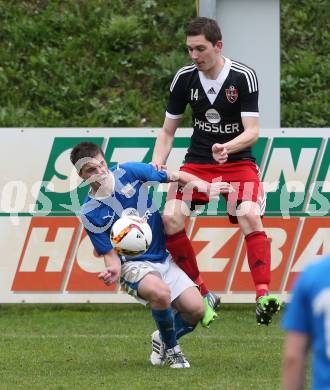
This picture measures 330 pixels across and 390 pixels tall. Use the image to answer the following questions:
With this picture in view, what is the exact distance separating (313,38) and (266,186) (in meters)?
4.91

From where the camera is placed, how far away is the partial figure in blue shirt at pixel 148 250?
7.51 meters

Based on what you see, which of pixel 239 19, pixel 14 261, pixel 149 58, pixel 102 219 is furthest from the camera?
pixel 149 58

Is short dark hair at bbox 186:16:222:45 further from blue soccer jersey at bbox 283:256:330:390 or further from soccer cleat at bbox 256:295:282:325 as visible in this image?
blue soccer jersey at bbox 283:256:330:390

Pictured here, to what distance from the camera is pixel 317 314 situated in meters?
3.52

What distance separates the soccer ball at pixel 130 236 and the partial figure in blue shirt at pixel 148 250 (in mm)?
137

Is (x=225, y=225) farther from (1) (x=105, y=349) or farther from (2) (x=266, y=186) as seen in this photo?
(1) (x=105, y=349)

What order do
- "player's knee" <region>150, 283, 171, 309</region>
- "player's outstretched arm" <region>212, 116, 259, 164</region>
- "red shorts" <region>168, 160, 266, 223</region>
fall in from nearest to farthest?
"player's knee" <region>150, 283, 171, 309</region> < "player's outstretched arm" <region>212, 116, 259, 164</region> < "red shorts" <region>168, 160, 266, 223</region>

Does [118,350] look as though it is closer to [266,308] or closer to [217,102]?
[266,308]

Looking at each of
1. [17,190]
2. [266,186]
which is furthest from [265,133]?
[17,190]

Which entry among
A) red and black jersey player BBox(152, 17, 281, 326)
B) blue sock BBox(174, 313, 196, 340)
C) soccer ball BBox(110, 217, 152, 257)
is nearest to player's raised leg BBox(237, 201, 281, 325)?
red and black jersey player BBox(152, 17, 281, 326)

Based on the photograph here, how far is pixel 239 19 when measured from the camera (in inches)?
472

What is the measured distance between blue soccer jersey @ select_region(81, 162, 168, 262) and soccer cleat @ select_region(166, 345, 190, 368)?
610 mm

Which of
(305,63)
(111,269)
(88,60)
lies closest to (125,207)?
(111,269)

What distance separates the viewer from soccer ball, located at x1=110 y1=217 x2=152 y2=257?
743cm
